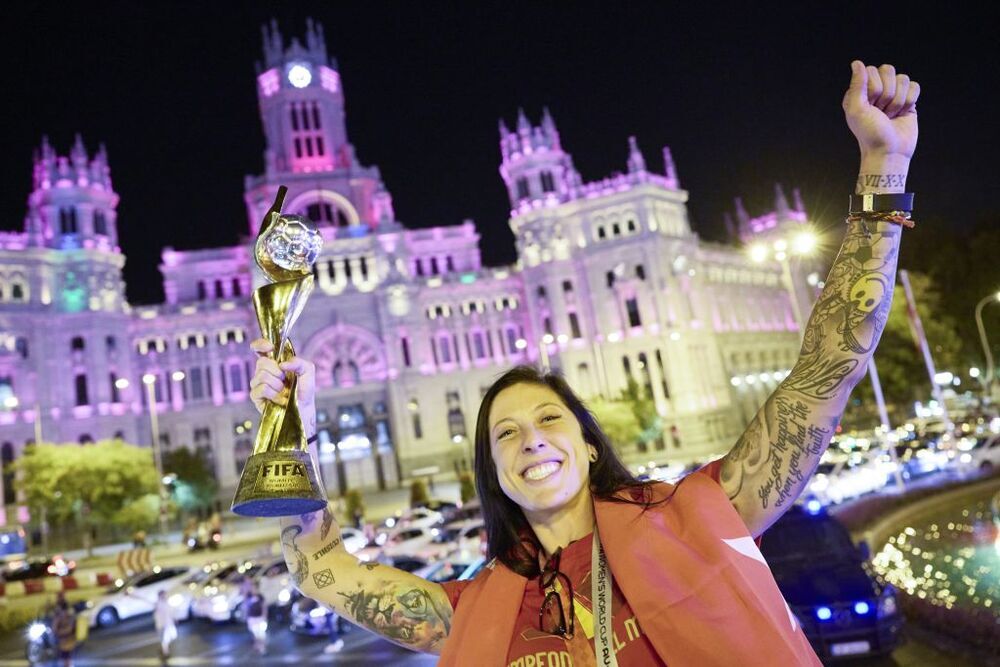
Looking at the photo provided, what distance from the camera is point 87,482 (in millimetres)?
36938

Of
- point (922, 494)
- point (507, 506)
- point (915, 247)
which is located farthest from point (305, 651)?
point (915, 247)

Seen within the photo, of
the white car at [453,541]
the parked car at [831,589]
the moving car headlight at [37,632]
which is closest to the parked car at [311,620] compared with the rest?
the white car at [453,541]

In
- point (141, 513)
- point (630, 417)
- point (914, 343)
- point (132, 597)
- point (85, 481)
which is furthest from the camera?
point (630, 417)

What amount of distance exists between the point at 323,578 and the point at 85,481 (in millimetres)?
40751

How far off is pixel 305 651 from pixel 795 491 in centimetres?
1323

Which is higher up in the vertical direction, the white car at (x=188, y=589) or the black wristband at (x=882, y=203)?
the black wristband at (x=882, y=203)

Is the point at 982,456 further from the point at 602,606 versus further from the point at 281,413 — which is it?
the point at 281,413

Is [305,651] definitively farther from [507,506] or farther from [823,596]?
[507,506]

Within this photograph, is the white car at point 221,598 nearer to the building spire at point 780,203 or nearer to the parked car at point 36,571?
the parked car at point 36,571

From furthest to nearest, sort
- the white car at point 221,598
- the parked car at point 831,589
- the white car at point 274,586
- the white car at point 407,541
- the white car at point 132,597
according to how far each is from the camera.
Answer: the white car at point 407,541
the white car at point 132,597
the white car at point 221,598
the white car at point 274,586
the parked car at point 831,589

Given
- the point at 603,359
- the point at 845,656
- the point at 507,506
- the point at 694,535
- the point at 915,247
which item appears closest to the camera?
the point at 694,535

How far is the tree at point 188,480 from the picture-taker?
4559 centimetres

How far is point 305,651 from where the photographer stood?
1333 cm

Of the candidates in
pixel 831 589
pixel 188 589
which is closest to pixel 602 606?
pixel 831 589
